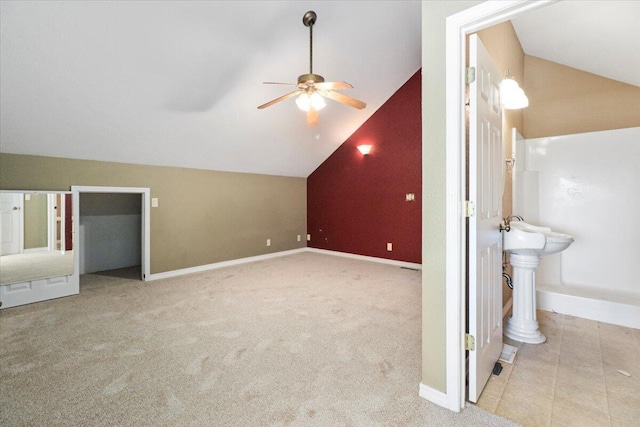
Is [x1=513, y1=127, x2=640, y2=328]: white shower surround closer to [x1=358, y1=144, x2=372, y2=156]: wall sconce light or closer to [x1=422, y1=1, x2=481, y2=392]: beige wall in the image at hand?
[x1=422, y1=1, x2=481, y2=392]: beige wall

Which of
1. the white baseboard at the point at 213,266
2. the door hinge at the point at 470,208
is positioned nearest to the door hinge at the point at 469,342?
the door hinge at the point at 470,208

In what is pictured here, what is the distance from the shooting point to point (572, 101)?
3451mm

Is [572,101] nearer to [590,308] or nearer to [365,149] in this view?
[590,308]

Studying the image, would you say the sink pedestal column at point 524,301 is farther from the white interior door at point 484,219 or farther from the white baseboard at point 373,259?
the white baseboard at point 373,259

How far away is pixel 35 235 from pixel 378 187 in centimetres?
482

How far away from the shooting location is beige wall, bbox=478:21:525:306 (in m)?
2.45

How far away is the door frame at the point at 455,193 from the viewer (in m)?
1.52

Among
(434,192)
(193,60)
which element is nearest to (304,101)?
(193,60)

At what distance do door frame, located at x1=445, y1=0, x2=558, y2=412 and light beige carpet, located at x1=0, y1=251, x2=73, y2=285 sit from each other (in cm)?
415

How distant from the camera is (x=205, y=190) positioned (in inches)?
189

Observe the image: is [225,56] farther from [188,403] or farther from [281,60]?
[188,403]

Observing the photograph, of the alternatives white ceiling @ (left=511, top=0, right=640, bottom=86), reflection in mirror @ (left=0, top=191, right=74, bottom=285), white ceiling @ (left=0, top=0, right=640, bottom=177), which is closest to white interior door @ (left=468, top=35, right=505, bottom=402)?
white ceiling @ (left=511, top=0, right=640, bottom=86)

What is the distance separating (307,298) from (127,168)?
2.93 metres

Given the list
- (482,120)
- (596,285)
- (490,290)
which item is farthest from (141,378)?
(596,285)
